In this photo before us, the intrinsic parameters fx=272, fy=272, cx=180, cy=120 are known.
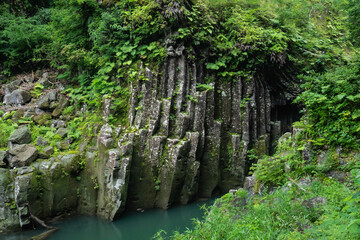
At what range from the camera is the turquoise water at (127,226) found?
7845 millimetres

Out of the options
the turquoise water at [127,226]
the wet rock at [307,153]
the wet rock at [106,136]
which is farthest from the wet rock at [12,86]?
the wet rock at [307,153]

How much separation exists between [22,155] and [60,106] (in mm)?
2742

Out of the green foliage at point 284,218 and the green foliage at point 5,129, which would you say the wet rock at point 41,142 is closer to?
the green foliage at point 5,129

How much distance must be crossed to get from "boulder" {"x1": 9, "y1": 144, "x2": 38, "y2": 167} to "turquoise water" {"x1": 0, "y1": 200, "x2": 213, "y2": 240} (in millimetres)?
2022

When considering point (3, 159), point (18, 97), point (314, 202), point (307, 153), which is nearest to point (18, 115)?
point (18, 97)

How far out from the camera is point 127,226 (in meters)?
8.38

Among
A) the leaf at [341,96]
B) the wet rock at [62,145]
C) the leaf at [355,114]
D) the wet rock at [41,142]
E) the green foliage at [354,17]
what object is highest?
the green foliage at [354,17]

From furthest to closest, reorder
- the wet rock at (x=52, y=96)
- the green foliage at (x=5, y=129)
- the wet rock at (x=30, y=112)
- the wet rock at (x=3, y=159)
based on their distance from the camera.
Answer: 1. the wet rock at (x=52, y=96)
2. the wet rock at (x=30, y=112)
3. the green foliage at (x=5, y=129)
4. the wet rock at (x=3, y=159)

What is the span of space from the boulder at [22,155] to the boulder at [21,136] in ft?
1.31

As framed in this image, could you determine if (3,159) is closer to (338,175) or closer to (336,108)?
(338,175)

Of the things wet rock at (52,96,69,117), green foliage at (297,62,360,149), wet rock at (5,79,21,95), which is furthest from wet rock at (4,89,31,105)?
green foliage at (297,62,360,149)

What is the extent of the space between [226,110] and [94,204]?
575cm

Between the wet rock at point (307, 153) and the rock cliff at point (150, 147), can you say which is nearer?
the wet rock at point (307, 153)

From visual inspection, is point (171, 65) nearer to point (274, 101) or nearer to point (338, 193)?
point (274, 101)
